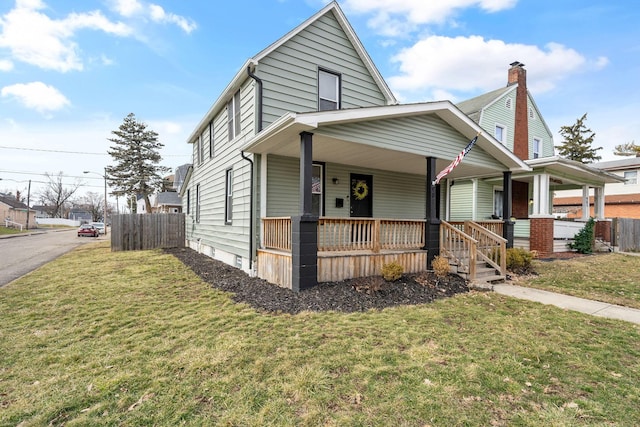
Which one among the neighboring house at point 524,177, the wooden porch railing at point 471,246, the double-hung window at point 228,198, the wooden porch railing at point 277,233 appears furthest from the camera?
the neighboring house at point 524,177

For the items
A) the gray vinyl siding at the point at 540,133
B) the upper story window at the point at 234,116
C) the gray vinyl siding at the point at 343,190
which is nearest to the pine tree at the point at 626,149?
the gray vinyl siding at the point at 540,133

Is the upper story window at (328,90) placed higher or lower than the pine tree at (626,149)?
lower

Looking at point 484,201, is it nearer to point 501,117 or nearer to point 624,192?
point 501,117

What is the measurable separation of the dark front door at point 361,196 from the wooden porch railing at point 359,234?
2699mm

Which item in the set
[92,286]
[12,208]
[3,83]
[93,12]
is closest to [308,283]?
[92,286]

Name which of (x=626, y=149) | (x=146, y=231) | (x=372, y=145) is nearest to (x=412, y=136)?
(x=372, y=145)

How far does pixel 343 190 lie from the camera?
990 centimetres

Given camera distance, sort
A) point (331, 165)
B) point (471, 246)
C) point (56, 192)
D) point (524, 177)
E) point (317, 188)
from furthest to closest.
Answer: point (56, 192)
point (524, 177)
point (331, 165)
point (317, 188)
point (471, 246)

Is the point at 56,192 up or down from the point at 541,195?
up

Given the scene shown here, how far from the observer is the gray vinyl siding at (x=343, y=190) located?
8305 mm

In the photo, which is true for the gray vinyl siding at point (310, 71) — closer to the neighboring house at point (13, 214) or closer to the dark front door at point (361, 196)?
the dark front door at point (361, 196)

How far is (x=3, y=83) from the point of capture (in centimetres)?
1964

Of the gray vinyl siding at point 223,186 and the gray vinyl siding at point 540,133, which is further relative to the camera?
the gray vinyl siding at point 540,133

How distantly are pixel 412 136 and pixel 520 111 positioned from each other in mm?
14215
